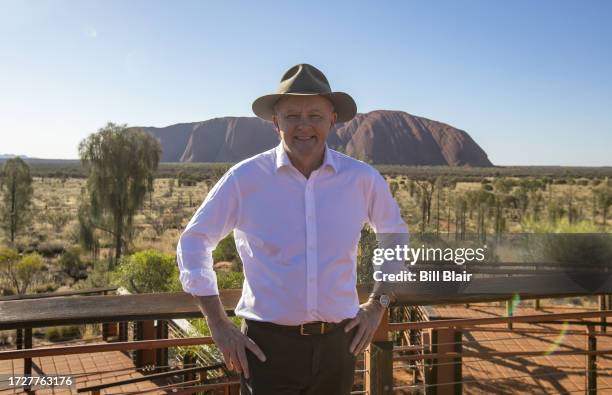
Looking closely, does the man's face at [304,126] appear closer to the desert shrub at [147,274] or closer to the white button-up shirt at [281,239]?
the white button-up shirt at [281,239]

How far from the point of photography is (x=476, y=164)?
146 meters

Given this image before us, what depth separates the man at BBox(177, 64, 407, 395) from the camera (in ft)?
5.82

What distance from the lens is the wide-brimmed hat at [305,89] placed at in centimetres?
188

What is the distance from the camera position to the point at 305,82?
1.89 m

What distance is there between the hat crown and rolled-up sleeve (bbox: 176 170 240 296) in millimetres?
381

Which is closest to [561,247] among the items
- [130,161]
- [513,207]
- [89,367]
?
[89,367]

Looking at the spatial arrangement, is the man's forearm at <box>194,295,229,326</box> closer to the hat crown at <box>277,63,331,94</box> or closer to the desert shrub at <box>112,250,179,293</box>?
the hat crown at <box>277,63,331,94</box>

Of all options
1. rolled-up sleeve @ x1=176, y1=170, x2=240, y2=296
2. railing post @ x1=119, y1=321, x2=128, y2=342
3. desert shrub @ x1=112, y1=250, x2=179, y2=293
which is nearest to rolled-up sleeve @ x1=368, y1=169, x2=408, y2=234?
rolled-up sleeve @ x1=176, y1=170, x2=240, y2=296

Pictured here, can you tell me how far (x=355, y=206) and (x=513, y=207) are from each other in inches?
1221

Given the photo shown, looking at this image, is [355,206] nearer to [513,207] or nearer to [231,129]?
[513,207]

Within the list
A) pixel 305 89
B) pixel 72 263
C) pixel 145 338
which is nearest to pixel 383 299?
pixel 305 89

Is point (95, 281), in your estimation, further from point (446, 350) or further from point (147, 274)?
point (446, 350)

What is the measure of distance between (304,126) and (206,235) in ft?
1.73

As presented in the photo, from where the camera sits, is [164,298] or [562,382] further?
[562,382]
